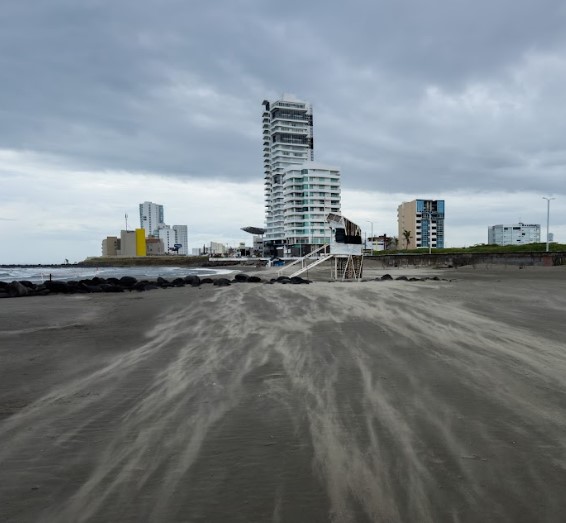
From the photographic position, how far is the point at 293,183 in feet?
453

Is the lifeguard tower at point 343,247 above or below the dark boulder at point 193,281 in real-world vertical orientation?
above

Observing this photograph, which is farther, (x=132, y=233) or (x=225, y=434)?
(x=132, y=233)

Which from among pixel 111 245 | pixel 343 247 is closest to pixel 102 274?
pixel 343 247

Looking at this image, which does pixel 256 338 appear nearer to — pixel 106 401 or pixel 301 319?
pixel 301 319

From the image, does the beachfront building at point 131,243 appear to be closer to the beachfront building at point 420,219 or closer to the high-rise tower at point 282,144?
Answer: the high-rise tower at point 282,144

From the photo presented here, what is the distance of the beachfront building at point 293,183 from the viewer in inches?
5394

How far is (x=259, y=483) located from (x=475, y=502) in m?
1.70

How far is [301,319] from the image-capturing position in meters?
11.5

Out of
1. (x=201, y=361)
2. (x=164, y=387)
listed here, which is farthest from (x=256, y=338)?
(x=164, y=387)

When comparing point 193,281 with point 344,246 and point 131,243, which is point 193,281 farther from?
point 131,243

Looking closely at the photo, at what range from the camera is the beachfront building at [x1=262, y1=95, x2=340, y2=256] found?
13700 centimetres

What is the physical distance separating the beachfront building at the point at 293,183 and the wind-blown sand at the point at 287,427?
12537 cm

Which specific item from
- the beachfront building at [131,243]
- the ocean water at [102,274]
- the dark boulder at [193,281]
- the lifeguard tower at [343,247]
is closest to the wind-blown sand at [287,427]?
the dark boulder at [193,281]

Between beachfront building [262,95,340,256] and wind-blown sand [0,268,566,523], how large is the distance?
125374 mm
